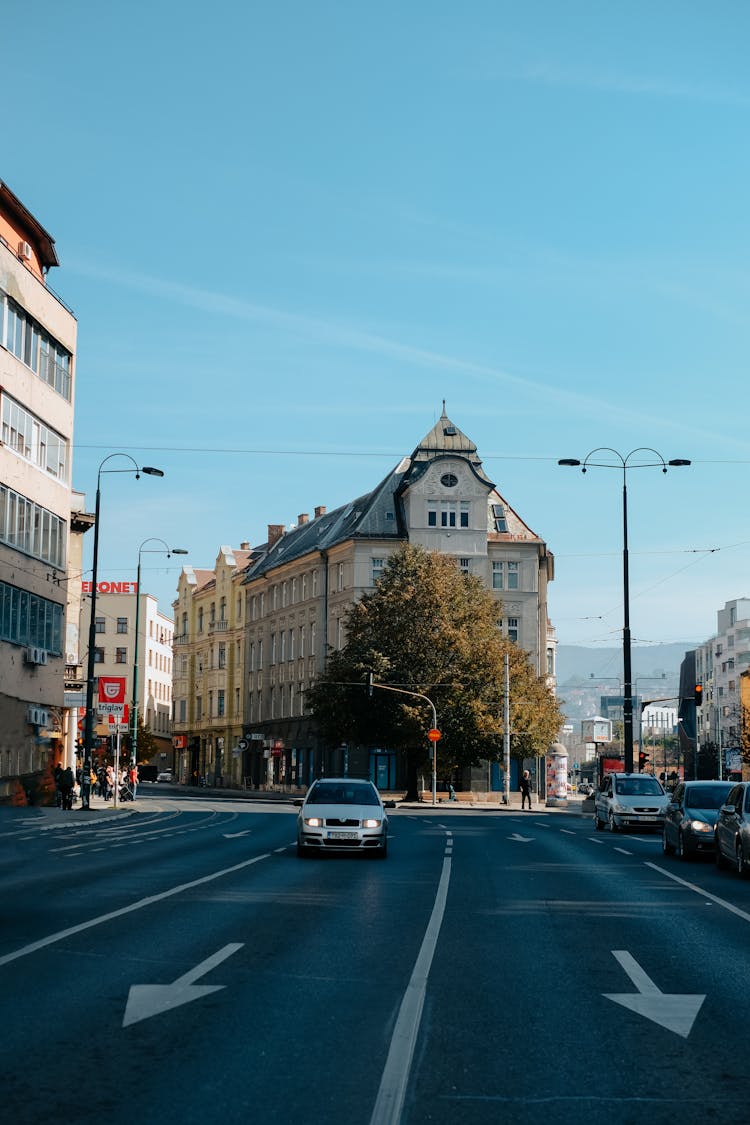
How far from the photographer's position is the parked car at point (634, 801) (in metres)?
37.9

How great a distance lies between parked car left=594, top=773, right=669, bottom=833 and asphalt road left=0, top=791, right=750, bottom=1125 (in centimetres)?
1691

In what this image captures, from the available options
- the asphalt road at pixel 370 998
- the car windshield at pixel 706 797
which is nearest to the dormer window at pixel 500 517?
the car windshield at pixel 706 797

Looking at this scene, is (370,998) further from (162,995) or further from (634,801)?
(634,801)

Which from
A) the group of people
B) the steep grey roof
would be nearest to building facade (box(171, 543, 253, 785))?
the steep grey roof

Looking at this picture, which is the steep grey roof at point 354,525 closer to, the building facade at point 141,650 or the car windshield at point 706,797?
the building facade at point 141,650

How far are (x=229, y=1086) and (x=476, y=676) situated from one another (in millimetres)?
64289

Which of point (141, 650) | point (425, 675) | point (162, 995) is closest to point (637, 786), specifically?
point (162, 995)

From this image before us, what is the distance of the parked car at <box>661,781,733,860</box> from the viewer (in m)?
26.2

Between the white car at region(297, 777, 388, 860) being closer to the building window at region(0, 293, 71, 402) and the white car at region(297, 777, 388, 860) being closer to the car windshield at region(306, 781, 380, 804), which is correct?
the car windshield at region(306, 781, 380, 804)

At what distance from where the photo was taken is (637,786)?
1531 inches

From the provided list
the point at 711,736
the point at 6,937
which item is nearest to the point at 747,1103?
the point at 6,937

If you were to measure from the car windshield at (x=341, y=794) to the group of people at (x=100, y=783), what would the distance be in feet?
80.7

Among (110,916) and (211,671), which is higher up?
(211,671)

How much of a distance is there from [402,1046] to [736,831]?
15.6 m
